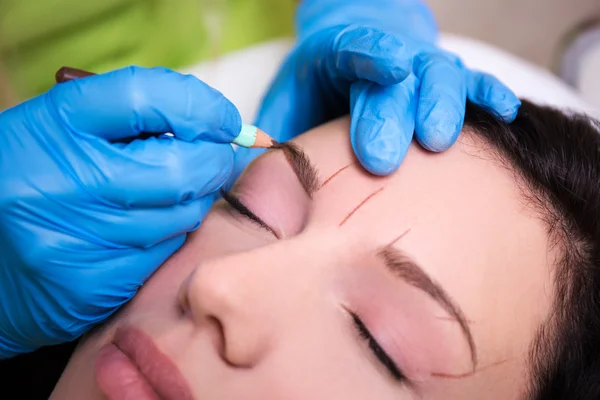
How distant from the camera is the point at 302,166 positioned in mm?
855

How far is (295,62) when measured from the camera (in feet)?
4.42

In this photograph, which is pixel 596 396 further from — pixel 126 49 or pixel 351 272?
pixel 126 49

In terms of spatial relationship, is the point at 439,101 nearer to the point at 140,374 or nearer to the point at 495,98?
the point at 495,98

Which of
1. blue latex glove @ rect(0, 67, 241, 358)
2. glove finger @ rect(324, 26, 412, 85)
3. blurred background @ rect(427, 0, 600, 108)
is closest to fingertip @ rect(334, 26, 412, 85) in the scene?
glove finger @ rect(324, 26, 412, 85)

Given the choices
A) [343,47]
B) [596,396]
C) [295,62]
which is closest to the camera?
[596,396]

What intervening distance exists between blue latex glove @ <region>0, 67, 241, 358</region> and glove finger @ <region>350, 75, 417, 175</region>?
20 centimetres

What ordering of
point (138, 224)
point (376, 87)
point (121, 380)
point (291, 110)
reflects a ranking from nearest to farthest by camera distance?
point (121, 380)
point (138, 224)
point (376, 87)
point (291, 110)

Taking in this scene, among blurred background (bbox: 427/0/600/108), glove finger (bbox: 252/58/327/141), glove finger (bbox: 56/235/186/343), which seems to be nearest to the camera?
glove finger (bbox: 56/235/186/343)

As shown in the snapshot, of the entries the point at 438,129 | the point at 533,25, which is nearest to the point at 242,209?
the point at 438,129

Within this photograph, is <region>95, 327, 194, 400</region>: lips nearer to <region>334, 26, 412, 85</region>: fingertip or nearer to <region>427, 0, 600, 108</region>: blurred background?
<region>334, 26, 412, 85</region>: fingertip

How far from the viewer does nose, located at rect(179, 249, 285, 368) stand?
71 cm

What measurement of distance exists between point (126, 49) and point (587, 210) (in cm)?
109

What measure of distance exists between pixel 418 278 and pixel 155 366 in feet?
1.21

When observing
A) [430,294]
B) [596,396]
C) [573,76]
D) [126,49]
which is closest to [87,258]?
[430,294]
